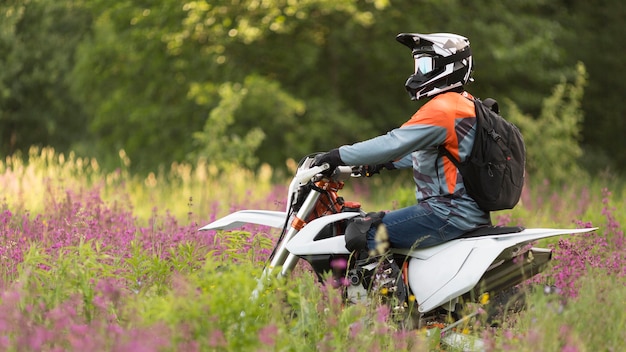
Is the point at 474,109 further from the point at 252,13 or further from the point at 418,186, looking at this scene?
the point at 252,13

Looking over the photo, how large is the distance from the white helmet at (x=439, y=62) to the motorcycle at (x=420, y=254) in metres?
0.63

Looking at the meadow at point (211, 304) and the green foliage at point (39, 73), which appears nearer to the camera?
the meadow at point (211, 304)

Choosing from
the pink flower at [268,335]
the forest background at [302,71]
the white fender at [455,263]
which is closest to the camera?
the pink flower at [268,335]

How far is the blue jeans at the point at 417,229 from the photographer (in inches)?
191

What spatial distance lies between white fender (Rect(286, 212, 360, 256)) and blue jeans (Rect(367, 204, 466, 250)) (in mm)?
160

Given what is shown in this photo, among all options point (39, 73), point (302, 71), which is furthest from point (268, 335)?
point (39, 73)

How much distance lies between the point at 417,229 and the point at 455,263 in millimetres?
272

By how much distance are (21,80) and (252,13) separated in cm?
1101

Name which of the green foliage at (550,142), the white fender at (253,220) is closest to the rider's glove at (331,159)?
the white fender at (253,220)

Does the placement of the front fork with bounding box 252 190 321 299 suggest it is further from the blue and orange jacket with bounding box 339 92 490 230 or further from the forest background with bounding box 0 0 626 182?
the forest background with bounding box 0 0 626 182

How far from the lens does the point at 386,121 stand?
1922cm

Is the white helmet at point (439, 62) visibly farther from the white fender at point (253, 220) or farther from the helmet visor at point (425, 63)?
the white fender at point (253, 220)

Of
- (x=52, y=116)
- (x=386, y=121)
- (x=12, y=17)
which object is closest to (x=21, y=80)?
(x=52, y=116)

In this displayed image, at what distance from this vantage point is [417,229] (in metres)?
4.88
